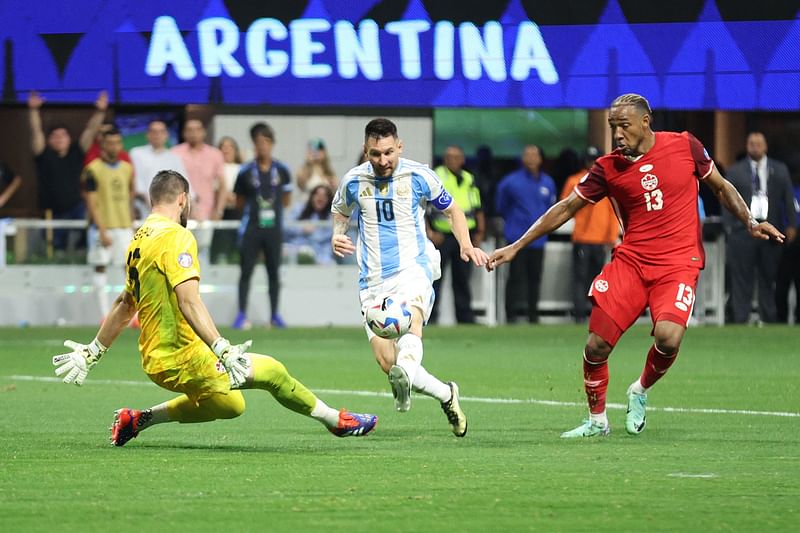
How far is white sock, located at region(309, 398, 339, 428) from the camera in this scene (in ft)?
30.4

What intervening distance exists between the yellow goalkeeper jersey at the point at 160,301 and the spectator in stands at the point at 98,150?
481 inches

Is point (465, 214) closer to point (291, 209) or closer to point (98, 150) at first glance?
point (291, 209)

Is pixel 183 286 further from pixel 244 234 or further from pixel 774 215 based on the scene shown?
pixel 774 215

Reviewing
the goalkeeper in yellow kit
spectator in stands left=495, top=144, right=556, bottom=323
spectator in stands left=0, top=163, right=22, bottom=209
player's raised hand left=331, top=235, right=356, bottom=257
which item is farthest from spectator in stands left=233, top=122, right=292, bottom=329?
the goalkeeper in yellow kit

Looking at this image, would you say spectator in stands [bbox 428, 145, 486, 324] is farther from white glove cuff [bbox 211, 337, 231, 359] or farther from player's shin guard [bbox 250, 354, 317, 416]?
white glove cuff [bbox 211, 337, 231, 359]

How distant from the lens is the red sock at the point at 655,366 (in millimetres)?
10031

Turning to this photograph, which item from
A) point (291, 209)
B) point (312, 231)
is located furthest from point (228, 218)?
point (312, 231)

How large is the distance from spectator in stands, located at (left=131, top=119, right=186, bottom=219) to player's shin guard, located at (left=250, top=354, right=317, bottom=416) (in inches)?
477

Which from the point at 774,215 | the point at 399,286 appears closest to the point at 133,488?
the point at 399,286

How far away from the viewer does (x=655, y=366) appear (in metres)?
10.1

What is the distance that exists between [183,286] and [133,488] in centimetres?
150

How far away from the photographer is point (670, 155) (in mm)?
9953

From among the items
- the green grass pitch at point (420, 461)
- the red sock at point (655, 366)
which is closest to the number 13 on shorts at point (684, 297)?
the red sock at point (655, 366)

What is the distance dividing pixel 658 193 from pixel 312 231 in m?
12.3
